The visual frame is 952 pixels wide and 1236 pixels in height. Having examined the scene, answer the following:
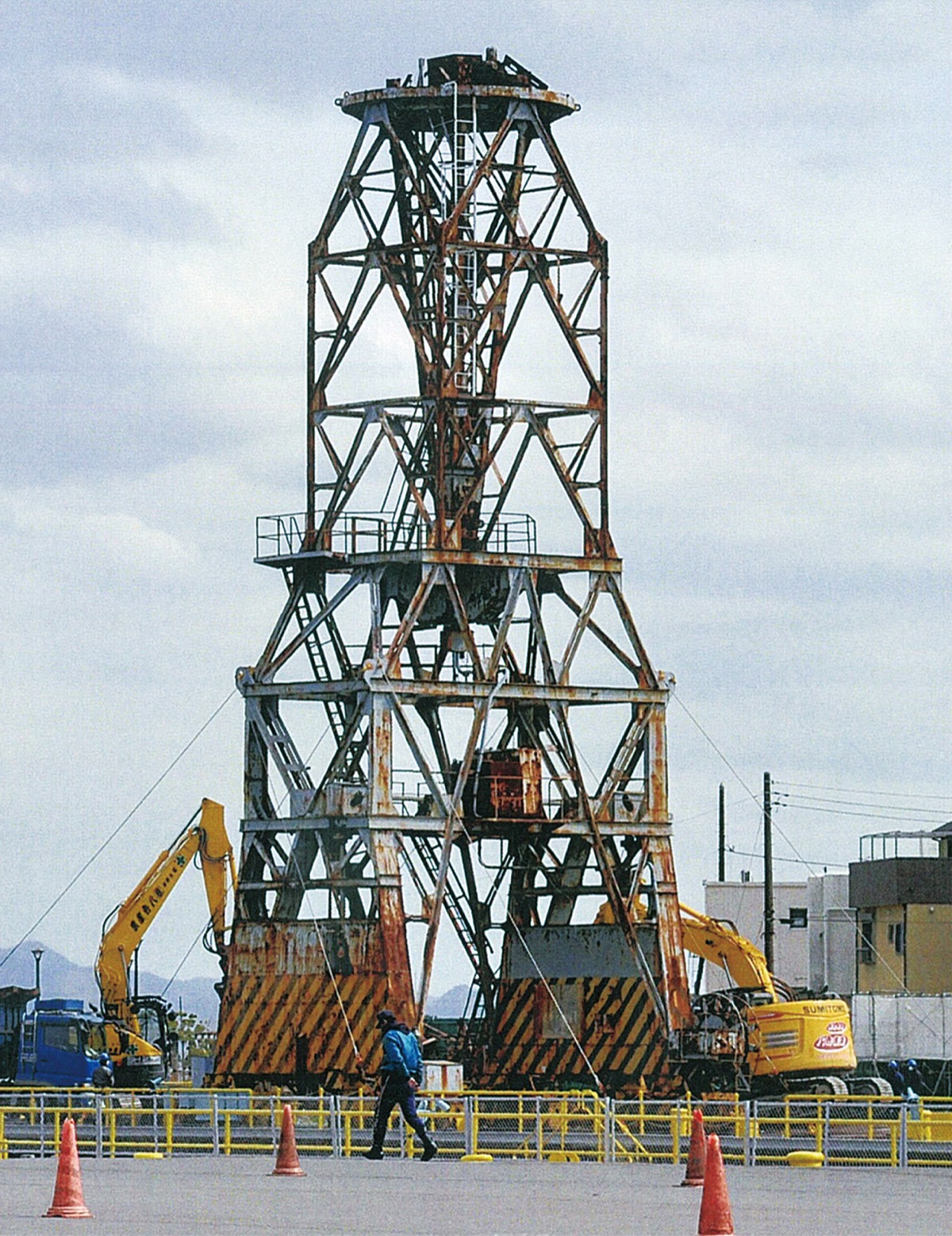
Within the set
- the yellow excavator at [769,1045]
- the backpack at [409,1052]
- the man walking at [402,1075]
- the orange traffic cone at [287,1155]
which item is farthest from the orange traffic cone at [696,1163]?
the yellow excavator at [769,1045]

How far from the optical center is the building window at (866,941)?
107250 millimetres

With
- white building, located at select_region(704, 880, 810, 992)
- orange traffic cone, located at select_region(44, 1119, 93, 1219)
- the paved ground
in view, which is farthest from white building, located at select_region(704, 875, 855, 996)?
orange traffic cone, located at select_region(44, 1119, 93, 1219)

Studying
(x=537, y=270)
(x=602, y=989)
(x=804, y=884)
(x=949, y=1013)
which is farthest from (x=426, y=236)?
(x=804, y=884)

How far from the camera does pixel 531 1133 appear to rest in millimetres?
48375

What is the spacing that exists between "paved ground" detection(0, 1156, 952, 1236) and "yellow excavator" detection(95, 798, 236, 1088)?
1126 inches

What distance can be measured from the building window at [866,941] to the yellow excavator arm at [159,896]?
136 ft

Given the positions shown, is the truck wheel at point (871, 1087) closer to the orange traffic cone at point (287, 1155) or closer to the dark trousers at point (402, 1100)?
the dark trousers at point (402, 1100)

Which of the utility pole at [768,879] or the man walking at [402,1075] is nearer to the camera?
the man walking at [402,1075]

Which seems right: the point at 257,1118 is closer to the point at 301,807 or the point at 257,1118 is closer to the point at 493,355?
the point at 301,807

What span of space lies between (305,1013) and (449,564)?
10.5m

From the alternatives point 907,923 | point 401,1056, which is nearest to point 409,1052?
point 401,1056

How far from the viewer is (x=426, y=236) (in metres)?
68.7

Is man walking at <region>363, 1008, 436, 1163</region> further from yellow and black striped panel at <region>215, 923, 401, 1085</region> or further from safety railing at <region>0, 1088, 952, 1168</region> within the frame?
yellow and black striped panel at <region>215, 923, 401, 1085</region>

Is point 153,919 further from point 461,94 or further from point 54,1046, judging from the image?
point 461,94
